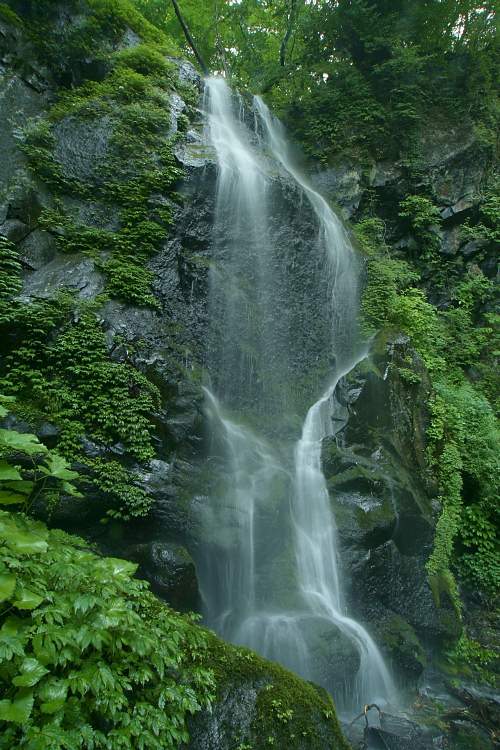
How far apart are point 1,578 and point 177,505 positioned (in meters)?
4.08

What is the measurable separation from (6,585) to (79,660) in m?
0.58

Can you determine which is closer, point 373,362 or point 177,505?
point 177,505

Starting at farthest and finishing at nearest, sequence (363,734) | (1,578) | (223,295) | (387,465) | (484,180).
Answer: (484,180) → (223,295) → (387,465) → (363,734) → (1,578)

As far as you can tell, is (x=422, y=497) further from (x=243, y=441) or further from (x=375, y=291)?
(x=375, y=291)

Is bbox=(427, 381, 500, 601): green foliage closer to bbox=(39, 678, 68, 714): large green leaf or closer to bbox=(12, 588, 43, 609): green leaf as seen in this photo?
bbox=(39, 678, 68, 714): large green leaf

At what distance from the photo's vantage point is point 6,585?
2084mm

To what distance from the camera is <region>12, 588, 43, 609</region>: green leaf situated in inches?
84.3

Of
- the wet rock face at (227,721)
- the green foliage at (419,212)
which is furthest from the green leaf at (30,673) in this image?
the green foliage at (419,212)

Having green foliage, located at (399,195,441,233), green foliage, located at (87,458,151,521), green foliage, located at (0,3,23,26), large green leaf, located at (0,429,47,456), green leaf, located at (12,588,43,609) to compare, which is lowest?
green foliage, located at (87,458,151,521)

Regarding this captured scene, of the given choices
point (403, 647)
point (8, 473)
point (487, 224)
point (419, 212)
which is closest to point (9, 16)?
point (419, 212)

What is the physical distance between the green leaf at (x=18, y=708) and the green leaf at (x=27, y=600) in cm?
34

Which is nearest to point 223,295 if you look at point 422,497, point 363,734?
point 422,497

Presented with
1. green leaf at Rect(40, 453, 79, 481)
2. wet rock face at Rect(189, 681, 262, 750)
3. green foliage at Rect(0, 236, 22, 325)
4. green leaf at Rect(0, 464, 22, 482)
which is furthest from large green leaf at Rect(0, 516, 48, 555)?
→ green foliage at Rect(0, 236, 22, 325)

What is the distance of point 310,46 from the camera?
1532 centimetres
